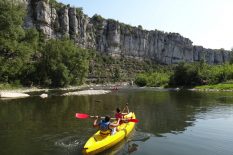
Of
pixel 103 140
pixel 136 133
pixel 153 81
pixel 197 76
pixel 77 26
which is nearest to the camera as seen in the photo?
pixel 103 140

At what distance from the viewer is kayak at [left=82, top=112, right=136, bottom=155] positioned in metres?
16.5

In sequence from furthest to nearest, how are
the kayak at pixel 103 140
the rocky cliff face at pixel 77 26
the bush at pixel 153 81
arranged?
1. the rocky cliff face at pixel 77 26
2. the bush at pixel 153 81
3. the kayak at pixel 103 140

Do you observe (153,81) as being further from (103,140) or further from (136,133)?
(103,140)

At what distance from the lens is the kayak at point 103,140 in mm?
16486

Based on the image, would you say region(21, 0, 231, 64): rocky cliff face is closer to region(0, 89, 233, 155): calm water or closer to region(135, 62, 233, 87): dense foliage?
region(135, 62, 233, 87): dense foliage

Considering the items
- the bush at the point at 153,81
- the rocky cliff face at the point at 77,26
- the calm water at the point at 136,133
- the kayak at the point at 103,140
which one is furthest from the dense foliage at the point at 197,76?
the kayak at the point at 103,140

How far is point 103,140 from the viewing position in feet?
58.2

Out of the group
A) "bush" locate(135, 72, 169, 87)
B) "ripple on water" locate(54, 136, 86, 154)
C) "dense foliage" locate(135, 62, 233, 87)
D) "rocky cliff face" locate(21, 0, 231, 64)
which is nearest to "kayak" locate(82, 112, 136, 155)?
Answer: "ripple on water" locate(54, 136, 86, 154)

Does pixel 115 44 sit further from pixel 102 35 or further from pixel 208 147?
pixel 208 147

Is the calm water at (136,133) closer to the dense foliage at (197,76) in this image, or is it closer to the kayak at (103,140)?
the kayak at (103,140)

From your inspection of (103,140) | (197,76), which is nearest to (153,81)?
(197,76)

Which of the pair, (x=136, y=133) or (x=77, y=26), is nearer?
(x=136, y=133)

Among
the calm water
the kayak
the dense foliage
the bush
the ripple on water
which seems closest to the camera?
the kayak

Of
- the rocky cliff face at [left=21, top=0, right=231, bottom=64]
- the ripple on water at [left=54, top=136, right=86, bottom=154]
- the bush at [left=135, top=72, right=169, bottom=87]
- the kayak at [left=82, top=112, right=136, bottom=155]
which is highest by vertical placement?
the rocky cliff face at [left=21, top=0, right=231, bottom=64]
